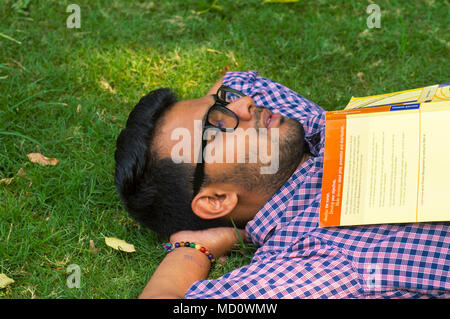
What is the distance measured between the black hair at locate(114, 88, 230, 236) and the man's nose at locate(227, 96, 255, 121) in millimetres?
361

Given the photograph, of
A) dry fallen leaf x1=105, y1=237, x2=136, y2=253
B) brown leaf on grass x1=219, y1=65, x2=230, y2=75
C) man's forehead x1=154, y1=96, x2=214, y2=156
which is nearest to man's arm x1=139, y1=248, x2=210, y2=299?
dry fallen leaf x1=105, y1=237, x2=136, y2=253

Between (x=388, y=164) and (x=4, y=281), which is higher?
(x=388, y=164)

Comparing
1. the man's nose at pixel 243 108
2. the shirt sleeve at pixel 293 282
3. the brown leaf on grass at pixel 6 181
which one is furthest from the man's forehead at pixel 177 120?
the brown leaf on grass at pixel 6 181

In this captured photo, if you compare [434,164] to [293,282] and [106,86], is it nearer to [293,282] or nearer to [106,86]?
[293,282]

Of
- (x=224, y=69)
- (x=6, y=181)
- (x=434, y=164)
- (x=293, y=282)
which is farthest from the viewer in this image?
(x=224, y=69)

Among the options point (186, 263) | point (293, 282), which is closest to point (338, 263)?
point (293, 282)

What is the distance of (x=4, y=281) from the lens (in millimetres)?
2561

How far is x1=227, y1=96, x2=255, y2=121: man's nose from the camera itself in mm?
2691

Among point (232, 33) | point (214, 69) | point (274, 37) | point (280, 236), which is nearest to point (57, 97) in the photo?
point (214, 69)

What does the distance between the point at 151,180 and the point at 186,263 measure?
0.45 metres

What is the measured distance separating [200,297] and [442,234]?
1053 millimetres

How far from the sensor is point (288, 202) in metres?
2.67

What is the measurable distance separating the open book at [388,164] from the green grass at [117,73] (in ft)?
2.38

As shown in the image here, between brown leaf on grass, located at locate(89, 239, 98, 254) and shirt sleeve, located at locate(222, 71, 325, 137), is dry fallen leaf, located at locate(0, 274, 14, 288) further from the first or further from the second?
shirt sleeve, located at locate(222, 71, 325, 137)
